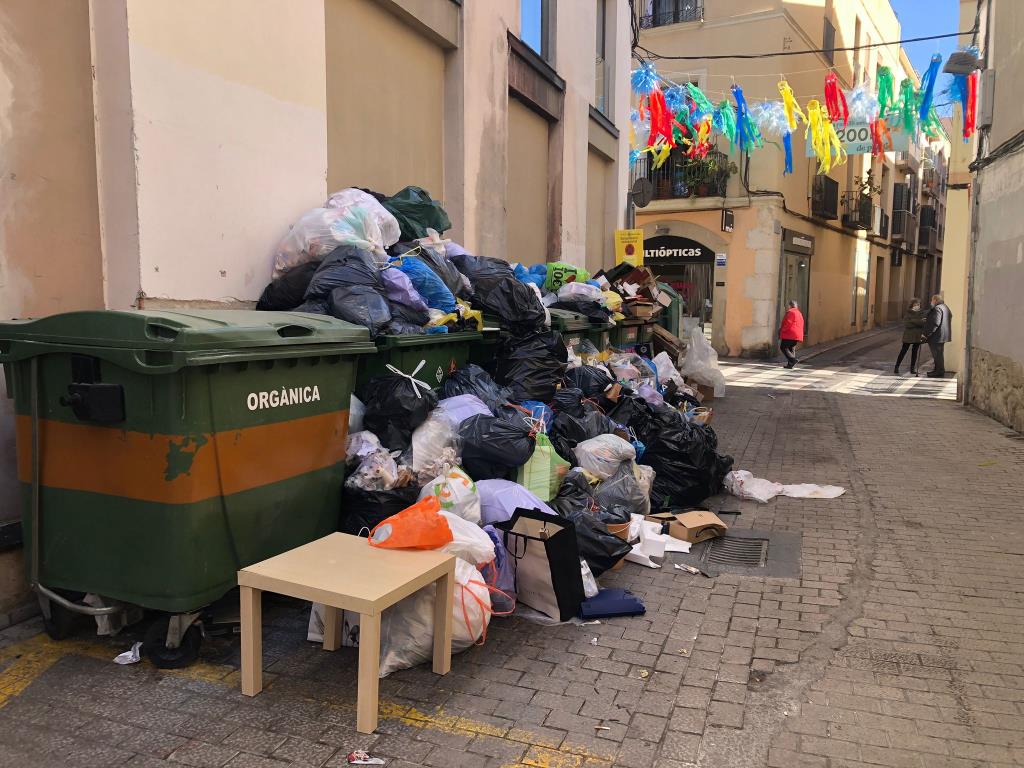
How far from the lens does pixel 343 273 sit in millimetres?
4586

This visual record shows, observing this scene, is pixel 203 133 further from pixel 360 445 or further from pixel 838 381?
pixel 838 381

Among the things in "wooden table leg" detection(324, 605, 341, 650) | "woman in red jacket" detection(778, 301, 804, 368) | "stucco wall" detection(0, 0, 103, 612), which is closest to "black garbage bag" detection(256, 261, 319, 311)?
"stucco wall" detection(0, 0, 103, 612)

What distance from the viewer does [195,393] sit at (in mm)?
3025

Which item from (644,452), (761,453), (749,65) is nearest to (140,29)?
(644,452)

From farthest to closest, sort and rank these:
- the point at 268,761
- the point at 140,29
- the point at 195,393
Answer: the point at 140,29, the point at 195,393, the point at 268,761

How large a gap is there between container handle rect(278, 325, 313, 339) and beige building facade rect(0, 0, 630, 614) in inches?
44.2

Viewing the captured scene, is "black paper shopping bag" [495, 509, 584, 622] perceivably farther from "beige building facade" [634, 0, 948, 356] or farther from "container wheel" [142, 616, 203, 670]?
"beige building facade" [634, 0, 948, 356]

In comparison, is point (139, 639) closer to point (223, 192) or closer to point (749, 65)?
point (223, 192)

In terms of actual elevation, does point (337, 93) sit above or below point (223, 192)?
above

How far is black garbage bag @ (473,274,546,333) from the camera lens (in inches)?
229

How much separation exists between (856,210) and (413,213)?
75.5 feet

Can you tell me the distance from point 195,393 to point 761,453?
6.46 meters

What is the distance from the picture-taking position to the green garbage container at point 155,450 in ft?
9.81

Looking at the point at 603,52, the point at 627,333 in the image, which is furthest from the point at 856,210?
the point at 627,333
